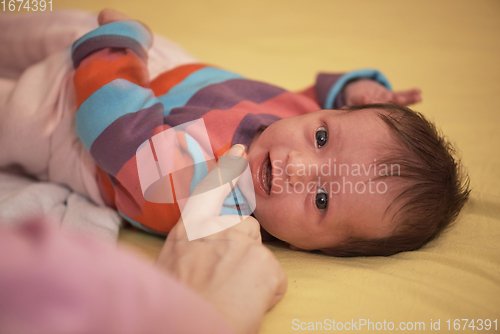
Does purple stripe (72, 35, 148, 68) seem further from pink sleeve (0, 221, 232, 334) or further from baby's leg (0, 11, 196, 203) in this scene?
pink sleeve (0, 221, 232, 334)

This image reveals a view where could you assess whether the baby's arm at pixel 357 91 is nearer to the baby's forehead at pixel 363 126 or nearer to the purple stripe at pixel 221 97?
the purple stripe at pixel 221 97

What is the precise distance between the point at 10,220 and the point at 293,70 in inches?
46.7

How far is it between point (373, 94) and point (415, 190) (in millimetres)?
541

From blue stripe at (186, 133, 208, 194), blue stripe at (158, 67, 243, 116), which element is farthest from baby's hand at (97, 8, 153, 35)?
blue stripe at (186, 133, 208, 194)

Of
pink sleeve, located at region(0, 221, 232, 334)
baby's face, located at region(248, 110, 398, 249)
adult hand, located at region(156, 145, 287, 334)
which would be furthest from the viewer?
baby's face, located at region(248, 110, 398, 249)

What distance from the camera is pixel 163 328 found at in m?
0.33

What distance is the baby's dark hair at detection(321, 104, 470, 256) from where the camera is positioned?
2.28ft

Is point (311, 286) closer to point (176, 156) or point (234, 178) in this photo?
point (234, 178)

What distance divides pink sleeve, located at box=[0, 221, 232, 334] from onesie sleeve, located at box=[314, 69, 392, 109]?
953mm

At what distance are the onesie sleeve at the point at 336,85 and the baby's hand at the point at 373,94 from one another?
0.06 ft

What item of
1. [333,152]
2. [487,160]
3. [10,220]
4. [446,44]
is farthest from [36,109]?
[446,44]

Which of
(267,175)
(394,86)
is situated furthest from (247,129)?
(394,86)

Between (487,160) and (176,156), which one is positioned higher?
(487,160)

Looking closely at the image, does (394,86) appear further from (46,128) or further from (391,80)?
(46,128)
